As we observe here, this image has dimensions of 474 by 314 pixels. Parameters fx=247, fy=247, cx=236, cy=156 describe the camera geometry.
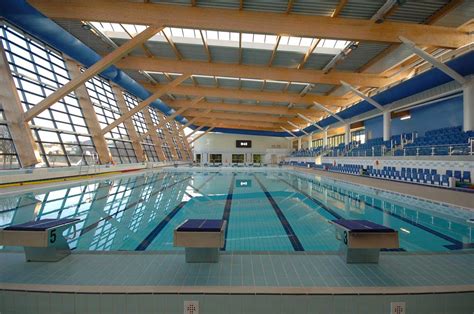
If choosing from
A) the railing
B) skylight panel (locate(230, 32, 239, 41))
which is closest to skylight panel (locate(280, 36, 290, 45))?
skylight panel (locate(230, 32, 239, 41))

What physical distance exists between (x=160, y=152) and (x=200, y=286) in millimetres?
19132

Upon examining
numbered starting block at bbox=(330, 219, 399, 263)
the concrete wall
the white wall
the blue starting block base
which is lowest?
the blue starting block base

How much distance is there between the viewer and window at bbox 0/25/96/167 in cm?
774

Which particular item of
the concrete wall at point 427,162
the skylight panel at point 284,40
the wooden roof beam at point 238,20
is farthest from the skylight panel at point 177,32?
the concrete wall at point 427,162

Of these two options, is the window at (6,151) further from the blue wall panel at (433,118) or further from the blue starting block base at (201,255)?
the blue wall panel at (433,118)

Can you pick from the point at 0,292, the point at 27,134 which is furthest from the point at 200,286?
the point at 27,134

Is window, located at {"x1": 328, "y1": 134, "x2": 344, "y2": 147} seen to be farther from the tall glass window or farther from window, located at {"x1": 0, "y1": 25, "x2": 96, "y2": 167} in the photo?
window, located at {"x1": 0, "y1": 25, "x2": 96, "y2": 167}

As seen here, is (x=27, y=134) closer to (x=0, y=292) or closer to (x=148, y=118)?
(x=0, y=292)

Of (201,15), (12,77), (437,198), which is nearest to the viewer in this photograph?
(437,198)

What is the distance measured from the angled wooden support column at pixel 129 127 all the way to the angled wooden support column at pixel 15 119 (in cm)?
724

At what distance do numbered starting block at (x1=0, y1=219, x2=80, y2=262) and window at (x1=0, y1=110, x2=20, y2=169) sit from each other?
690 centimetres

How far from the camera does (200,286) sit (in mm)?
1716

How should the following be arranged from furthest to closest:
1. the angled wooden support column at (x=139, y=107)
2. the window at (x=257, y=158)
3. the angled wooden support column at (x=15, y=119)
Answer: the window at (x=257, y=158), the angled wooden support column at (x=139, y=107), the angled wooden support column at (x=15, y=119)

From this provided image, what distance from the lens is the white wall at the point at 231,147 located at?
2972 centimetres
